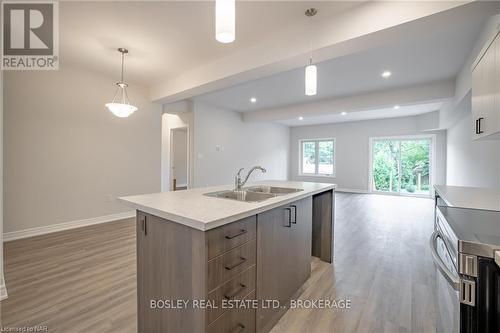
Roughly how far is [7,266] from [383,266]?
4.10 meters

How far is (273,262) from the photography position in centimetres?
162

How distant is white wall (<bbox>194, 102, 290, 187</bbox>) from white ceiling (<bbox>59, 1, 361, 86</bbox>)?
252 cm

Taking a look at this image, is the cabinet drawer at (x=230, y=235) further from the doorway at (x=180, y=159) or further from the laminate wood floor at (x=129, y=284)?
the doorway at (x=180, y=159)

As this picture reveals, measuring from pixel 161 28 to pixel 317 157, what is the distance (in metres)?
7.67

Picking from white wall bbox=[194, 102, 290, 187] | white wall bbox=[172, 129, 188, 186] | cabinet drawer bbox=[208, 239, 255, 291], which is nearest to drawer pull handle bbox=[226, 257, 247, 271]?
cabinet drawer bbox=[208, 239, 255, 291]

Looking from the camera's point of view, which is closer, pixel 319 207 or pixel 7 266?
pixel 7 266

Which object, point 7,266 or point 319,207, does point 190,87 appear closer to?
point 319,207

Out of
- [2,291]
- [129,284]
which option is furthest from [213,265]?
[2,291]

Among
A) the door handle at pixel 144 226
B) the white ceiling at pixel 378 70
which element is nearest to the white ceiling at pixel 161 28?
the white ceiling at pixel 378 70

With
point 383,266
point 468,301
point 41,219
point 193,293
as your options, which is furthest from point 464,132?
point 41,219

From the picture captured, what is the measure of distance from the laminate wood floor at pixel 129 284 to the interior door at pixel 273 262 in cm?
16

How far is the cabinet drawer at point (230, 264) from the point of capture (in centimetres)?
113

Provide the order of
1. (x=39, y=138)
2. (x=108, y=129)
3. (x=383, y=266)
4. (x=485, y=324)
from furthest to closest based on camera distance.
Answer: (x=108, y=129) < (x=39, y=138) < (x=383, y=266) < (x=485, y=324)

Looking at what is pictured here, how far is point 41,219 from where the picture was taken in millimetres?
3436
